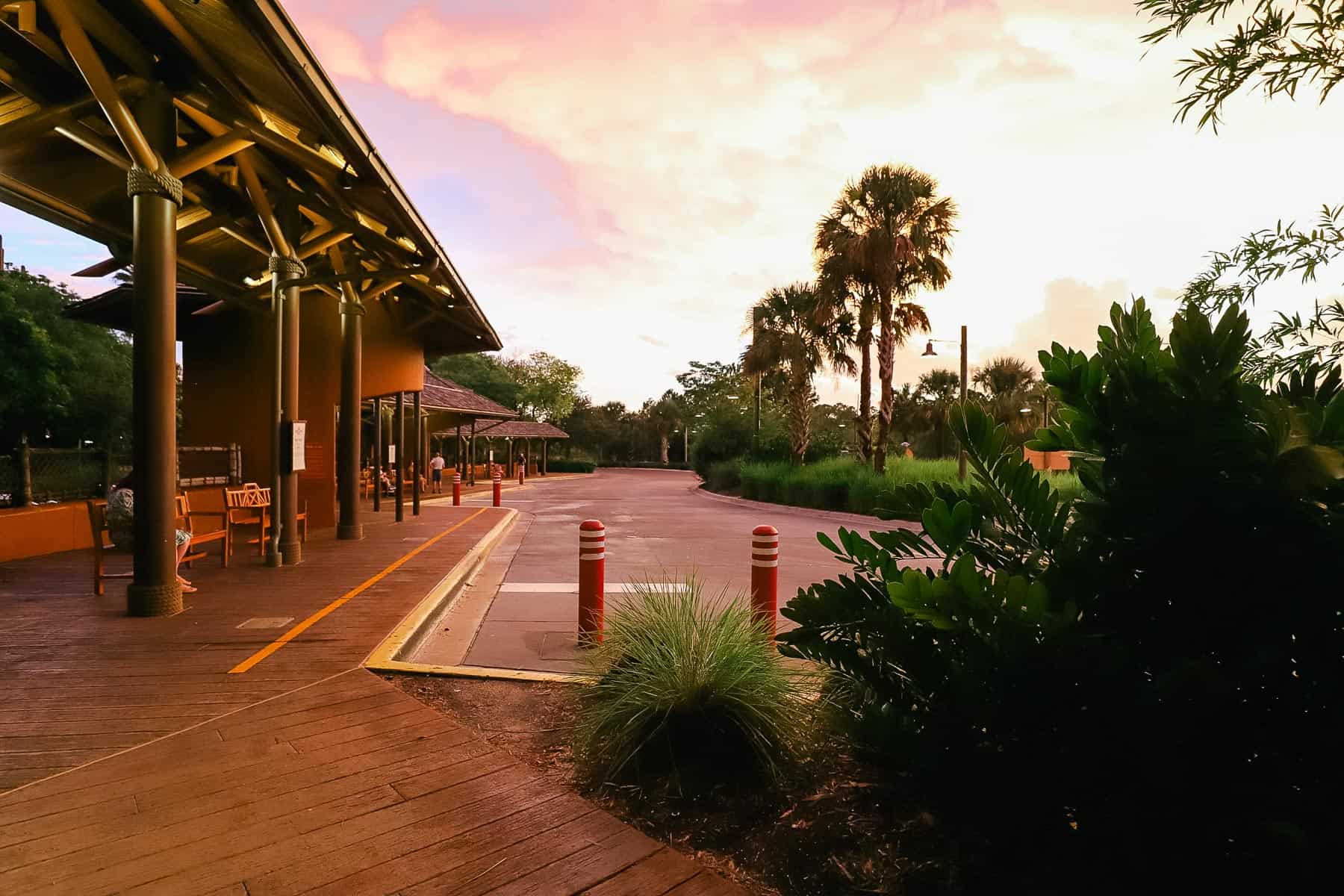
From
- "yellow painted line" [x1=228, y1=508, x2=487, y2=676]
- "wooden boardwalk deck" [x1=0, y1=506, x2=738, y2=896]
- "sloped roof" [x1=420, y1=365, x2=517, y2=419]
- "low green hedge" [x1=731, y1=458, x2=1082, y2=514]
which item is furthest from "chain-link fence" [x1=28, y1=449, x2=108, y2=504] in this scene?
"low green hedge" [x1=731, y1=458, x2=1082, y2=514]

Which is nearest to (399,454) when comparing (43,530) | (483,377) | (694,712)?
(43,530)

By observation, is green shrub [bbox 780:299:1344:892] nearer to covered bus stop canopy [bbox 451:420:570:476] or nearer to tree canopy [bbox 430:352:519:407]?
covered bus stop canopy [bbox 451:420:570:476]

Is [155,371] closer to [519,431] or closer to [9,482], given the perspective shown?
[9,482]

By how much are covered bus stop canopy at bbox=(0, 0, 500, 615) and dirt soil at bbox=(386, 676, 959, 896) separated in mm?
5054

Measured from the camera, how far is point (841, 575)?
2.49 m

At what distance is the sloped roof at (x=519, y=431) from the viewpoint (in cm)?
4142

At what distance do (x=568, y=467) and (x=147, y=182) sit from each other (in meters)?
52.8

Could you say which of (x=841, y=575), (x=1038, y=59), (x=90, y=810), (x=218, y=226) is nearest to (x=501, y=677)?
(x=90, y=810)

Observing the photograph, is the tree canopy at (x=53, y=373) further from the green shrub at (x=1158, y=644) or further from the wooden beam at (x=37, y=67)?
the green shrub at (x=1158, y=644)

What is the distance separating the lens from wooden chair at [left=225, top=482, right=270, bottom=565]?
360 inches

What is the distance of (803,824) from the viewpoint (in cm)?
278

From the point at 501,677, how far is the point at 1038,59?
651 centimetres

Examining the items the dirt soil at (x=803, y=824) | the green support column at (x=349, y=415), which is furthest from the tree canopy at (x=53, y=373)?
the dirt soil at (x=803, y=824)

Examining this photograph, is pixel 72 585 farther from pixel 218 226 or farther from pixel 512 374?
pixel 512 374
